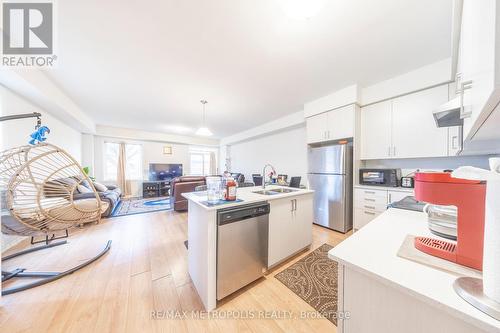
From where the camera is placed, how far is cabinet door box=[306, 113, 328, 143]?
3.24 meters

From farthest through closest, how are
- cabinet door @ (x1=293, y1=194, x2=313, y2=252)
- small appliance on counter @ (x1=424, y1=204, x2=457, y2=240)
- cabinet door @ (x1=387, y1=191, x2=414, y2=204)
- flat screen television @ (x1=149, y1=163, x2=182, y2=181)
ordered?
flat screen television @ (x1=149, y1=163, x2=182, y2=181), cabinet door @ (x1=387, y1=191, x2=414, y2=204), cabinet door @ (x1=293, y1=194, x2=313, y2=252), small appliance on counter @ (x1=424, y1=204, x2=457, y2=240)

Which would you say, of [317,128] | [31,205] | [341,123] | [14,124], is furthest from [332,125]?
[14,124]

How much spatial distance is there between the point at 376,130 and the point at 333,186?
1171 mm

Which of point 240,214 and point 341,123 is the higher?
point 341,123

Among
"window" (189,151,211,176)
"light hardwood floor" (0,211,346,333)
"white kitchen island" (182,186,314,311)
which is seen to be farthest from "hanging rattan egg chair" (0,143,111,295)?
"window" (189,151,211,176)

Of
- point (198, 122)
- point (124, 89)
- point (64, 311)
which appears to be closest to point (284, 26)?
point (124, 89)

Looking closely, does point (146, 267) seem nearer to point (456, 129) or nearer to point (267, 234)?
point (267, 234)

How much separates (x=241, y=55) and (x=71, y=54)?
2.10 metres

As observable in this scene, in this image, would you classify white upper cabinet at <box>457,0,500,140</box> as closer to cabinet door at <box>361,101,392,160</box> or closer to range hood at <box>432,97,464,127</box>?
range hood at <box>432,97,464,127</box>

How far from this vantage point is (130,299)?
4.90ft

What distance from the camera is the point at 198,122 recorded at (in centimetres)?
509

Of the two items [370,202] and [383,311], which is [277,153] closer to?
[370,202]

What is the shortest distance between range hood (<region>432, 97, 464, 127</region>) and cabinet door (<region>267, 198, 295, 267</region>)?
142cm

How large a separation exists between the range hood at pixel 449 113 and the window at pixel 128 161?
24.8ft
